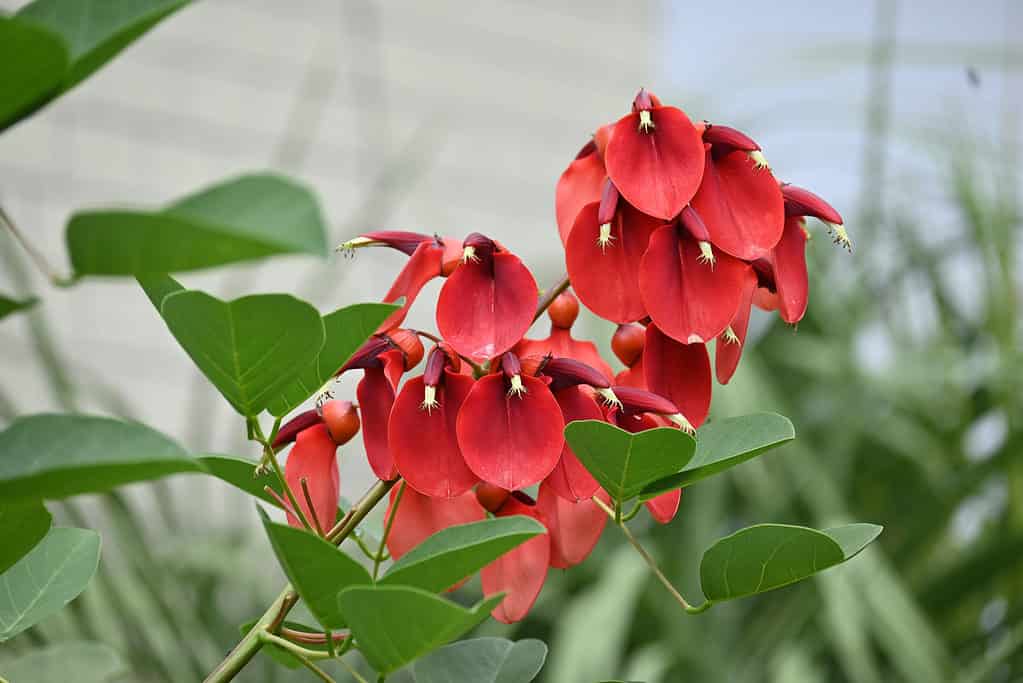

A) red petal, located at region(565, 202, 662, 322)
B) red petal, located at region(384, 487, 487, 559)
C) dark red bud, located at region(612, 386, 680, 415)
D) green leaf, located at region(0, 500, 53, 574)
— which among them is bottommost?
red petal, located at region(384, 487, 487, 559)

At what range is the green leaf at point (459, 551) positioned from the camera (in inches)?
8.8

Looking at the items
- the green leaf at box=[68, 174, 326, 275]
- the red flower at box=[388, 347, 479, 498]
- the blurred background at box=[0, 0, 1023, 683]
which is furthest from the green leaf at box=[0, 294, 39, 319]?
the blurred background at box=[0, 0, 1023, 683]

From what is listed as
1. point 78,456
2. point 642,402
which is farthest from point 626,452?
point 78,456

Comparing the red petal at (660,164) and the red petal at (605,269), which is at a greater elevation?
the red petal at (660,164)

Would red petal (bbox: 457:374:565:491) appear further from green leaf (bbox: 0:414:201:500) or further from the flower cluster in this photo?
green leaf (bbox: 0:414:201:500)

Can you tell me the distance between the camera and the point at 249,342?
0.74 ft

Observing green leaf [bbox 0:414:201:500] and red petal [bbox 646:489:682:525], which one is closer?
green leaf [bbox 0:414:201:500]

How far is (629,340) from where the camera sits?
0.32 metres

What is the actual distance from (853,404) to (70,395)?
2.53 feet

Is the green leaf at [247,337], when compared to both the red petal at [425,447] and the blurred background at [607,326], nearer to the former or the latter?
the red petal at [425,447]

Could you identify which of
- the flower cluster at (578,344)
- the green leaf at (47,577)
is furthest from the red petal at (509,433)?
the green leaf at (47,577)

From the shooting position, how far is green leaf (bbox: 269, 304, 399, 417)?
0.24 metres

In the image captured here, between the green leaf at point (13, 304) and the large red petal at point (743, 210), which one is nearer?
the green leaf at point (13, 304)

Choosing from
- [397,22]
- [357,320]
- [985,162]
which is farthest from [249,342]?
[397,22]
